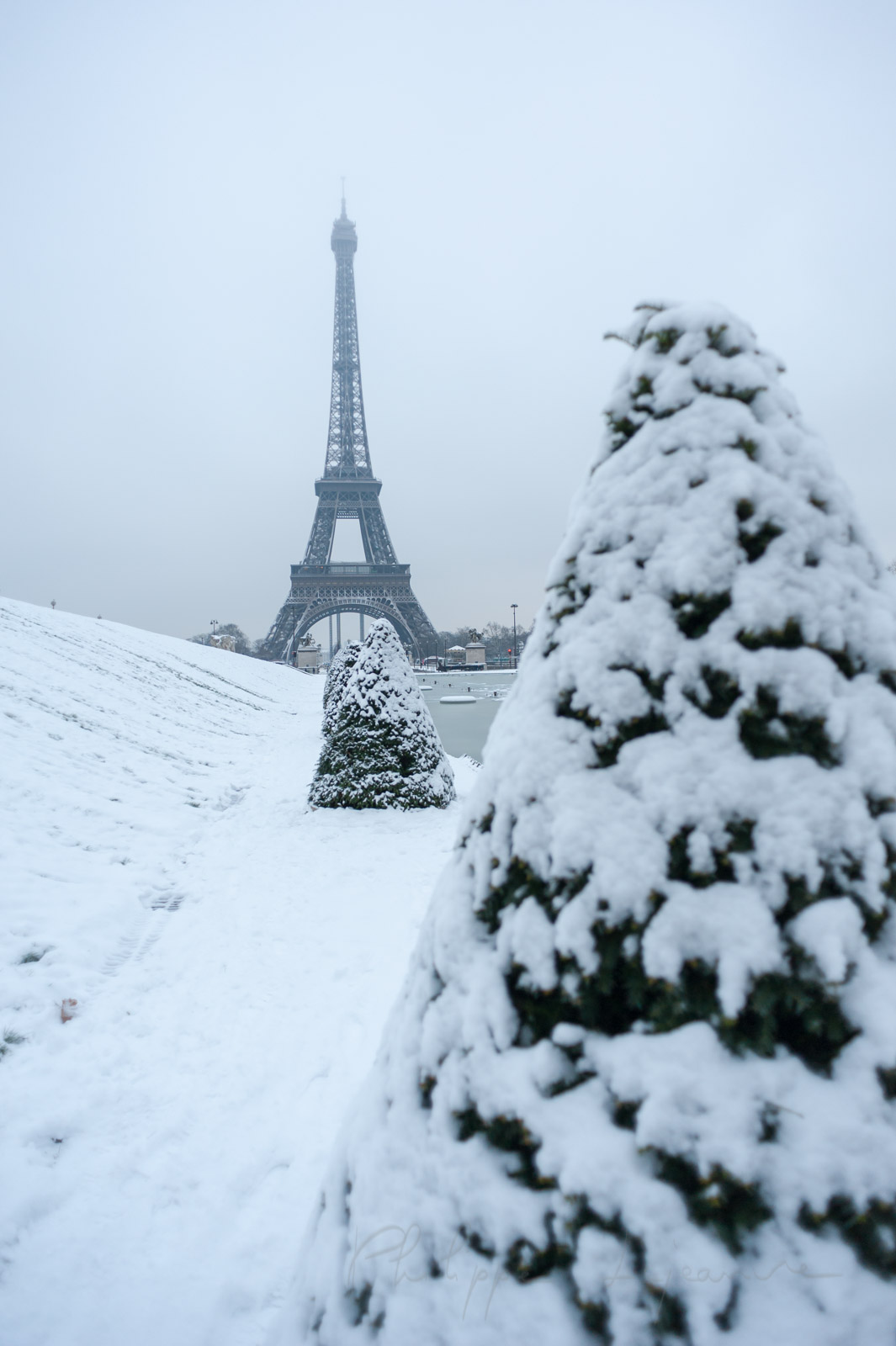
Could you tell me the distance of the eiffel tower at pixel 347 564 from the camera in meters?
45.1

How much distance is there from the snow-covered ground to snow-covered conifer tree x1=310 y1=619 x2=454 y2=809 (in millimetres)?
229

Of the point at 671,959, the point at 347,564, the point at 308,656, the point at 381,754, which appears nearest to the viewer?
the point at 671,959

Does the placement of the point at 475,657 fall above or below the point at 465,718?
above

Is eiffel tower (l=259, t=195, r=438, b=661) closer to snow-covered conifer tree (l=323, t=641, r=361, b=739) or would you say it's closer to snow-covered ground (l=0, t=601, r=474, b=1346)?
snow-covered conifer tree (l=323, t=641, r=361, b=739)

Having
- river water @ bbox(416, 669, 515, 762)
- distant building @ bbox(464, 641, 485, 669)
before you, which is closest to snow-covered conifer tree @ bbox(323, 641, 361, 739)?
river water @ bbox(416, 669, 515, 762)

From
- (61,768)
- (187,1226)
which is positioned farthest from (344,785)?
(187,1226)

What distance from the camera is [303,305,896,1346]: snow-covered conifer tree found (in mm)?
845

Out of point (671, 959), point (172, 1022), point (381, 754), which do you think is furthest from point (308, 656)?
point (671, 959)

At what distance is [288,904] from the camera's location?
4.96 metres

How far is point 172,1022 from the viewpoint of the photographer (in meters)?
3.33

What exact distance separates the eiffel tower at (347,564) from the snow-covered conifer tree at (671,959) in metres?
43.6

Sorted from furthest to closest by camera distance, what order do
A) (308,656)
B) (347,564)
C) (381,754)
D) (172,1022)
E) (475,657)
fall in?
1. (475,657)
2. (308,656)
3. (347,564)
4. (381,754)
5. (172,1022)

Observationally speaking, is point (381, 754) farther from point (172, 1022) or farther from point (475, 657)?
point (475, 657)

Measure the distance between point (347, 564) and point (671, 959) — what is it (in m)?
48.0
